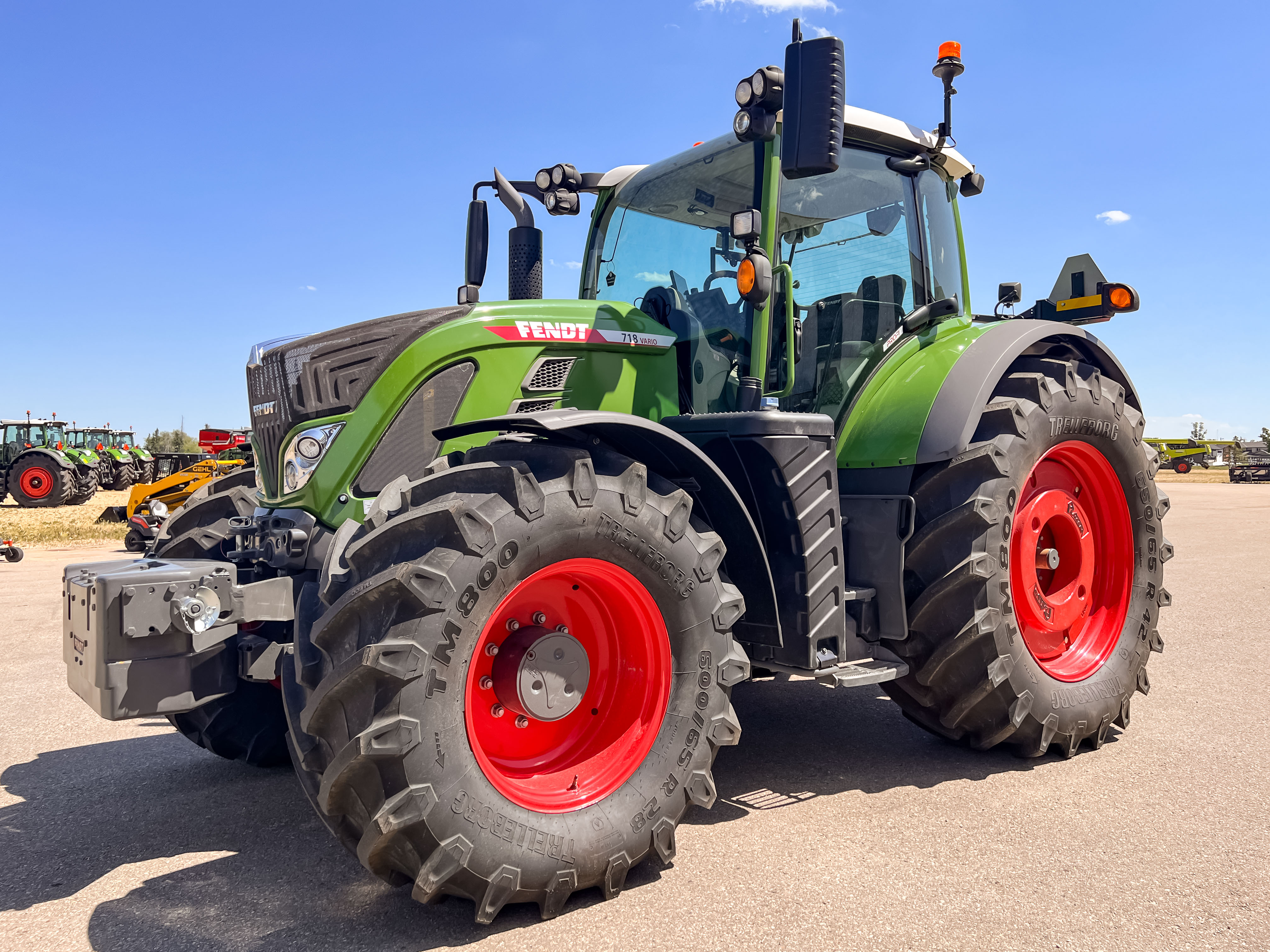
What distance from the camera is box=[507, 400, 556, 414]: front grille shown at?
11.2ft

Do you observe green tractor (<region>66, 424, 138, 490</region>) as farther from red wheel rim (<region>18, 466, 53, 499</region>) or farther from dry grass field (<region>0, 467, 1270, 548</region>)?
red wheel rim (<region>18, 466, 53, 499</region>)

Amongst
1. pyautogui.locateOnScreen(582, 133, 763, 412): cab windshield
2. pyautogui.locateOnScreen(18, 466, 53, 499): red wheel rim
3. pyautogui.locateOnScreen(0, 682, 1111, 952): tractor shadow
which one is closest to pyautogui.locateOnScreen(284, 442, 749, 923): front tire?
pyautogui.locateOnScreen(0, 682, 1111, 952): tractor shadow

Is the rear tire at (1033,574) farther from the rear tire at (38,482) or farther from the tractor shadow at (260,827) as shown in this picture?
the rear tire at (38,482)

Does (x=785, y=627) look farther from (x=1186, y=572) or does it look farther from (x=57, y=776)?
(x=1186, y=572)

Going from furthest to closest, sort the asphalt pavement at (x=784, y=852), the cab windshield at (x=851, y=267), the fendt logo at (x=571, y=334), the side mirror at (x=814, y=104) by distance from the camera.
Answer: the cab windshield at (x=851, y=267) < the fendt logo at (x=571, y=334) < the side mirror at (x=814, y=104) < the asphalt pavement at (x=784, y=852)

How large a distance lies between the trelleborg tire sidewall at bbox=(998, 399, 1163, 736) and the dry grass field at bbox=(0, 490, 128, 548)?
14.1 metres

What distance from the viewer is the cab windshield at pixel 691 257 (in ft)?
12.7

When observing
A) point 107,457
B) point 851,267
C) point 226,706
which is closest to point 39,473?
point 107,457

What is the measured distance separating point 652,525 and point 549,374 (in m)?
0.91

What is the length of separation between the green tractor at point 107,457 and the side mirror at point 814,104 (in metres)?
28.6

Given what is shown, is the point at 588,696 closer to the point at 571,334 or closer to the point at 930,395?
the point at 571,334

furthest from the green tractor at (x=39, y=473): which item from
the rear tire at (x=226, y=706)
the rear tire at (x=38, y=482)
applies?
the rear tire at (x=226, y=706)

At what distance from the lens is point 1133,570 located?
4.54 metres

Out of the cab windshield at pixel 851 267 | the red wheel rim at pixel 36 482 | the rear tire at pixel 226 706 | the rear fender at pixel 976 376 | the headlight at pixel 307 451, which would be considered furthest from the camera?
the red wheel rim at pixel 36 482
